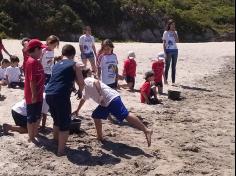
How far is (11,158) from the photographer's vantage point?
7.77 meters

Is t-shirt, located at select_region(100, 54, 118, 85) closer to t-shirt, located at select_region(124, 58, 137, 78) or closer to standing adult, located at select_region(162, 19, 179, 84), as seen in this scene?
t-shirt, located at select_region(124, 58, 137, 78)

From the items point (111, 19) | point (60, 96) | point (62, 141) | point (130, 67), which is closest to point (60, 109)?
point (60, 96)

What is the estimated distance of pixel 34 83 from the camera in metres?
7.79

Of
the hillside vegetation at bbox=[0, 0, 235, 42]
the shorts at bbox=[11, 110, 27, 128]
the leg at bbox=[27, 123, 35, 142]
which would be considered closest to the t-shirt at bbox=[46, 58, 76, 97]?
the leg at bbox=[27, 123, 35, 142]

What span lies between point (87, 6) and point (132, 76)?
2685cm

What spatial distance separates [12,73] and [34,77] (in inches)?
194

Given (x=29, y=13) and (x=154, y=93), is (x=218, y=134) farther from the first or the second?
(x=29, y=13)

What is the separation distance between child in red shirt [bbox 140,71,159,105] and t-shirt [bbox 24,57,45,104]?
4025 mm

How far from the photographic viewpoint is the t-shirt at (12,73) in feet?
41.2

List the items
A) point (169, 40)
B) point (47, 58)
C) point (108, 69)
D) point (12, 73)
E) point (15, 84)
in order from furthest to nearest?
point (169, 40) → point (15, 84) → point (12, 73) → point (47, 58) → point (108, 69)

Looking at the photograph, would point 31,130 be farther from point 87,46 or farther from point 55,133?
point 87,46

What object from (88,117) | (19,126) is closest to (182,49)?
(88,117)

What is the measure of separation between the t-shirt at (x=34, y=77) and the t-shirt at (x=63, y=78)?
1.09ft

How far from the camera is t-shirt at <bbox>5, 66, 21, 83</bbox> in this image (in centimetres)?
1255
